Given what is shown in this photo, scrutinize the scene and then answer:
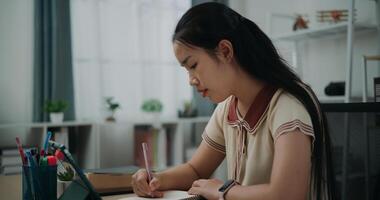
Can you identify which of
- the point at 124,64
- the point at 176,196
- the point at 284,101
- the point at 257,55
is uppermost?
the point at 124,64

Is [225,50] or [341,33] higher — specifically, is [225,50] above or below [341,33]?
below

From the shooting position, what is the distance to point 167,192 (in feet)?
3.27

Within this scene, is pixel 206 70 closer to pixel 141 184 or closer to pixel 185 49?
pixel 185 49

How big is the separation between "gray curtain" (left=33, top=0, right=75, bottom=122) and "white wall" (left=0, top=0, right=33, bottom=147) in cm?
10

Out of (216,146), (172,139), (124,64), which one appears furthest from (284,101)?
(124,64)

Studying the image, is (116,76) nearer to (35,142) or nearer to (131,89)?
(131,89)

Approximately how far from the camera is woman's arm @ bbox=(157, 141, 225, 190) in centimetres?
109

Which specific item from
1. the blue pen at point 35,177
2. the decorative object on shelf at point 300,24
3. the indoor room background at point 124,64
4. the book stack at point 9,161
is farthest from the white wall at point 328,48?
the blue pen at point 35,177

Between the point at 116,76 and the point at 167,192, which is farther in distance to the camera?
the point at 116,76

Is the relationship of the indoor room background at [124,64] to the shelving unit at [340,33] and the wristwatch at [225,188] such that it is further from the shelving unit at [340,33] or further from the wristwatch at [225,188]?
the wristwatch at [225,188]

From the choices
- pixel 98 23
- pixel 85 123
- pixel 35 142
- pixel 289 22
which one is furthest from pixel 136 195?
pixel 289 22

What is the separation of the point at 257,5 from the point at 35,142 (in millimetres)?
2068

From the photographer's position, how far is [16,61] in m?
2.62

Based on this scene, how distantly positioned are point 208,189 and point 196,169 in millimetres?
283
